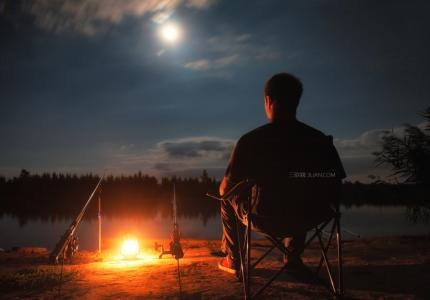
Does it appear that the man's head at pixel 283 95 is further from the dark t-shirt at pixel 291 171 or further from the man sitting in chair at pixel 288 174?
the dark t-shirt at pixel 291 171

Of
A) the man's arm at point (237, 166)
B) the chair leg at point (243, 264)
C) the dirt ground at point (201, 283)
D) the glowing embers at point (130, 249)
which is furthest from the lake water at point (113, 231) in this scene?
the man's arm at point (237, 166)

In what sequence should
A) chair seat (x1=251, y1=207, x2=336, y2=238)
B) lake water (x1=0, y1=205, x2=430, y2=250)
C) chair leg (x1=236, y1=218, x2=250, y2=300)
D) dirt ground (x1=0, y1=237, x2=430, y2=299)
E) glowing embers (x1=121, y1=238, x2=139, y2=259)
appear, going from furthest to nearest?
1. lake water (x1=0, y1=205, x2=430, y2=250)
2. glowing embers (x1=121, y1=238, x2=139, y2=259)
3. dirt ground (x1=0, y1=237, x2=430, y2=299)
4. chair seat (x1=251, y1=207, x2=336, y2=238)
5. chair leg (x1=236, y1=218, x2=250, y2=300)

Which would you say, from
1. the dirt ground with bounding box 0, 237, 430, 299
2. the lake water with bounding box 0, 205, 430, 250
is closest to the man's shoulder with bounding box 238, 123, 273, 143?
the dirt ground with bounding box 0, 237, 430, 299

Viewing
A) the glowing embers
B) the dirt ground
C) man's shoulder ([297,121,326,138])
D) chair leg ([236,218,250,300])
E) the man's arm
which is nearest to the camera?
chair leg ([236,218,250,300])

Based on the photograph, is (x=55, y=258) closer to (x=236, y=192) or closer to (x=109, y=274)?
(x=109, y=274)

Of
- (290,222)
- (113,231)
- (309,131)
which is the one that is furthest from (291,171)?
(113,231)

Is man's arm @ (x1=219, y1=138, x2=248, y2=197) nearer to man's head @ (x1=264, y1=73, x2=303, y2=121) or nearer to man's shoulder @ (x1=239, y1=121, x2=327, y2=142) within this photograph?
man's shoulder @ (x1=239, y1=121, x2=327, y2=142)

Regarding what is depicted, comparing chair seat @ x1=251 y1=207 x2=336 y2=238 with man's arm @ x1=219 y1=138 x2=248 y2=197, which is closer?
chair seat @ x1=251 y1=207 x2=336 y2=238

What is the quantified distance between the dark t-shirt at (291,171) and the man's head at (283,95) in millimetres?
370

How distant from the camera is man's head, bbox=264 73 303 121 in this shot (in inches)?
133

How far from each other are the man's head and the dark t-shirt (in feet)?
1.21

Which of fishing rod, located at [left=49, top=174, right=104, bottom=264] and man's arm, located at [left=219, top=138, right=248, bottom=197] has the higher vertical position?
man's arm, located at [left=219, top=138, right=248, bottom=197]

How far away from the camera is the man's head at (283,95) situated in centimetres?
339

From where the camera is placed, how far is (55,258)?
18.3 feet
